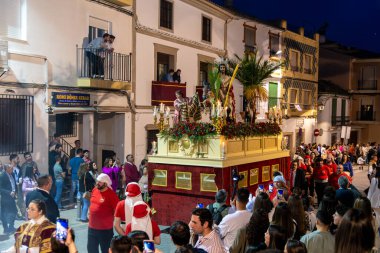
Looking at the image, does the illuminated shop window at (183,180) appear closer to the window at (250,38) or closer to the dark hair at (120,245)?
the dark hair at (120,245)

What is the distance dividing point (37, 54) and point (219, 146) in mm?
6454

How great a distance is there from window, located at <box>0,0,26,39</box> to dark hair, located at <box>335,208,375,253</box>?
36.6ft

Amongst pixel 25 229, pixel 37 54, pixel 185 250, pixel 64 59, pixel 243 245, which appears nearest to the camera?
pixel 185 250

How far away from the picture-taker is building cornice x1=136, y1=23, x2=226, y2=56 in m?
18.5

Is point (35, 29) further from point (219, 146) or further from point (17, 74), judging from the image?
point (219, 146)

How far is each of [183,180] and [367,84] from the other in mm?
34824

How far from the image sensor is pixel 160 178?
11.8 m

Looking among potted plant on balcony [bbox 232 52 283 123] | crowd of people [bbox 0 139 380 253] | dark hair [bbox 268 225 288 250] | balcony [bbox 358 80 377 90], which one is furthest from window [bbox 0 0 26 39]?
balcony [bbox 358 80 377 90]

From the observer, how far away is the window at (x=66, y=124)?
16011 millimetres

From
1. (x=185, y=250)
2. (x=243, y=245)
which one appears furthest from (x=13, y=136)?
(x=185, y=250)

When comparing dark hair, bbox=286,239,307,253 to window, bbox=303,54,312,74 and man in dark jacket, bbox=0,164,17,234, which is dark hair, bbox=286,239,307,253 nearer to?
man in dark jacket, bbox=0,164,17,234

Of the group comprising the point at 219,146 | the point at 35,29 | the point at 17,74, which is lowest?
the point at 219,146

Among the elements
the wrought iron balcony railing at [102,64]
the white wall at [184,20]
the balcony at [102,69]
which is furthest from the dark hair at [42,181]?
the white wall at [184,20]

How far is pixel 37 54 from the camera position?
13703 millimetres
